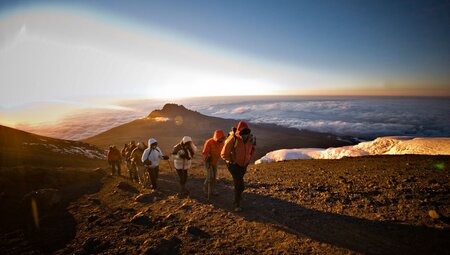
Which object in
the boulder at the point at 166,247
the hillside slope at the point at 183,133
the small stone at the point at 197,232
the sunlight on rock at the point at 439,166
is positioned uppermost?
the sunlight on rock at the point at 439,166

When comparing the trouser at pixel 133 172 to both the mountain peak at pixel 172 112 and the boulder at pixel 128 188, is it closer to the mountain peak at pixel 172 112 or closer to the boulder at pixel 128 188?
the boulder at pixel 128 188

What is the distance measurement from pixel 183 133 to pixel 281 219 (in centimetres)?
4975

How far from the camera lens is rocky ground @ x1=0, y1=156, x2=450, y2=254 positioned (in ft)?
14.6

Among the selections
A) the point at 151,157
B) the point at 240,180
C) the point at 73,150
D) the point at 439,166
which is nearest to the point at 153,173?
the point at 151,157

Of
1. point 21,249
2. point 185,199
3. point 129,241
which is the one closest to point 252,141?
point 185,199

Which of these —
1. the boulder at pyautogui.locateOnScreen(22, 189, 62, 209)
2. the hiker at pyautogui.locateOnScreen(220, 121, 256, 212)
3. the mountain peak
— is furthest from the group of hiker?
the mountain peak

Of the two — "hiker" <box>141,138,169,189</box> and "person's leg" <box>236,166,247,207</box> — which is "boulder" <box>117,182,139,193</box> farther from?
"person's leg" <box>236,166,247,207</box>

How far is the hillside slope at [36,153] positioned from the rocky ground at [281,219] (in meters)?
8.66

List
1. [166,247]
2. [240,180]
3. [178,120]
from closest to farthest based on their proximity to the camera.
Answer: [166,247]
[240,180]
[178,120]

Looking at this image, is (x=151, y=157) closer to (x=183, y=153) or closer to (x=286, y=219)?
(x=183, y=153)

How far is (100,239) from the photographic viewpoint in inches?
198

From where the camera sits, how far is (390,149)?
16.7 metres

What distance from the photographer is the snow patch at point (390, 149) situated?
13570mm

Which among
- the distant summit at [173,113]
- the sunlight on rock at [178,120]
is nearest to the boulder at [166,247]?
the sunlight on rock at [178,120]
